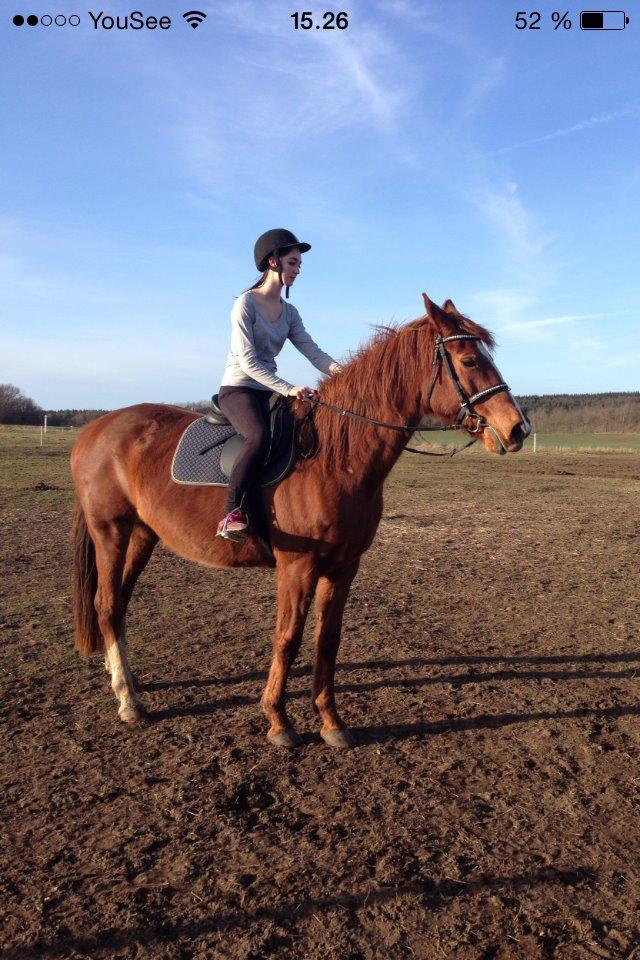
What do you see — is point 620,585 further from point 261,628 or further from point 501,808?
point 501,808

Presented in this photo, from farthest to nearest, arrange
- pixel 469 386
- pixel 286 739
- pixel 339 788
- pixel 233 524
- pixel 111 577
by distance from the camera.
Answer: pixel 111 577 < pixel 286 739 < pixel 233 524 < pixel 469 386 < pixel 339 788

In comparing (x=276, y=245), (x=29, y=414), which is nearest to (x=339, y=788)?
(x=276, y=245)

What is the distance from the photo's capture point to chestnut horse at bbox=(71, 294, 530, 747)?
367 cm

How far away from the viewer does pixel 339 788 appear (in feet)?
11.5

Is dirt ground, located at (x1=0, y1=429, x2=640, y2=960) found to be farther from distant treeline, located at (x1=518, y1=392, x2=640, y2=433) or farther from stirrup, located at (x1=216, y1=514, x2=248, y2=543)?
distant treeline, located at (x1=518, y1=392, x2=640, y2=433)

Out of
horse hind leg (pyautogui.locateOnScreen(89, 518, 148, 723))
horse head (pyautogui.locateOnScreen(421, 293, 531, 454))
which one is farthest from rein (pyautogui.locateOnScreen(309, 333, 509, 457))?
horse hind leg (pyautogui.locateOnScreen(89, 518, 148, 723))

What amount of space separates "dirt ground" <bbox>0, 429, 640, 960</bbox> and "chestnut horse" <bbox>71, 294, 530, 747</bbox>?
19.5 inches

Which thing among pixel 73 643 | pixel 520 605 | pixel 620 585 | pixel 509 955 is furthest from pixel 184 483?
pixel 620 585

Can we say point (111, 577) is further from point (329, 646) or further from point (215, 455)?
point (329, 646)

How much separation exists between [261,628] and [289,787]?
2730mm

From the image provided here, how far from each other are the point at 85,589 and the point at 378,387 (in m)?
2.92

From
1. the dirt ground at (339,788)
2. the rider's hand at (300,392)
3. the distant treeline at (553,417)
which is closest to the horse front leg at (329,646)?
the dirt ground at (339,788)

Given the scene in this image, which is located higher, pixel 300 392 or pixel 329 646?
pixel 300 392

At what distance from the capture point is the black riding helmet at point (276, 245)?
162 inches
